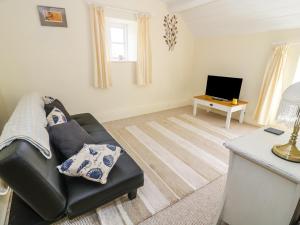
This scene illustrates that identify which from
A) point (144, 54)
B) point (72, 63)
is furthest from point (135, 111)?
point (72, 63)

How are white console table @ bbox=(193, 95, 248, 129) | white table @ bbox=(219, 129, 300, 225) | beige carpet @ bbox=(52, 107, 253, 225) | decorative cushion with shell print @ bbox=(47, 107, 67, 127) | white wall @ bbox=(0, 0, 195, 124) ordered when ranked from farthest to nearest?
white console table @ bbox=(193, 95, 248, 129), white wall @ bbox=(0, 0, 195, 124), decorative cushion with shell print @ bbox=(47, 107, 67, 127), beige carpet @ bbox=(52, 107, 253, 225), white table @ bbox=(219, 129, 300, 225)

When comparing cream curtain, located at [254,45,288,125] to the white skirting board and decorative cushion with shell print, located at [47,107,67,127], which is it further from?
decorative cushion with shell print, located at [47,107,67,127]

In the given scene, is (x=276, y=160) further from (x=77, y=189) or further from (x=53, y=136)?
(x=53, y=136)

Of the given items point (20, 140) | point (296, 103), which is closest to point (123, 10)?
point (20, 140)

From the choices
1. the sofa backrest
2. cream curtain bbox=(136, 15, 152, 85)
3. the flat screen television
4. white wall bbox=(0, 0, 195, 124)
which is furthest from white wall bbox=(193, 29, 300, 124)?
the sofa backrest

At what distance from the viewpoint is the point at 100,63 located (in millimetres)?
2877

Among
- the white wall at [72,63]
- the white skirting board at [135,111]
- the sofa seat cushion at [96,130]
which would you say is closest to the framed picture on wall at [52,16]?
the white wall at [72,63]

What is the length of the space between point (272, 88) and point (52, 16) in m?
3.77

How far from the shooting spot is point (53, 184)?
3.42 feet

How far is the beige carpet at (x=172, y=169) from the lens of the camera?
1398 mm

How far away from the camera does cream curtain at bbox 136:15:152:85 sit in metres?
3.12

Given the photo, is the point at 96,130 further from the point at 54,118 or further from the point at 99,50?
the point at 99,50

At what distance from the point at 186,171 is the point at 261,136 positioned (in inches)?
40.7

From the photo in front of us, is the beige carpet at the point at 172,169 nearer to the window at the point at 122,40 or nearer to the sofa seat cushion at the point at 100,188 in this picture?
the sofa seat cushion at the point at 100,188
